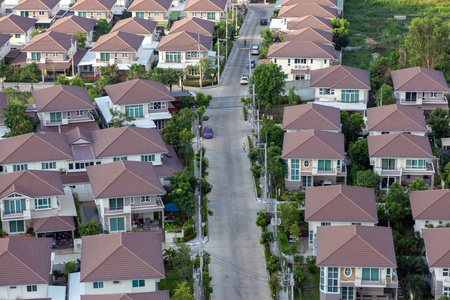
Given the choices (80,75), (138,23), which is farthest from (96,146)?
(138,23)

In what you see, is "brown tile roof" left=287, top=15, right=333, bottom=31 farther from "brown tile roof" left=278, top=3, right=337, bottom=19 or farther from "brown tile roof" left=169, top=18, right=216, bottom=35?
"brown tile roof" left=169, top=18, right=216, bottom=35

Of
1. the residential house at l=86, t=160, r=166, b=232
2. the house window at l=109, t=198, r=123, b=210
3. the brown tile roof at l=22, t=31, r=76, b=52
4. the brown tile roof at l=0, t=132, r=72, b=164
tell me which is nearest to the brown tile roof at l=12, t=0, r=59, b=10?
the brown tile roof at l=22, t=31, r=76, b=52

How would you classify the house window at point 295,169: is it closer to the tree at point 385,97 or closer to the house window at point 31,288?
the tree at point 385,97

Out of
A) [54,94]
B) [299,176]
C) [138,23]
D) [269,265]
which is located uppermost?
[138,23]

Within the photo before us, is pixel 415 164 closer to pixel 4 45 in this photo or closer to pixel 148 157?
pixel 148 157

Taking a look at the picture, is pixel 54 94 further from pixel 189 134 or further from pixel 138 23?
pixel 138 23

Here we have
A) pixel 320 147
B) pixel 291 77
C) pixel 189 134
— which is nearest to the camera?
pixel 320 147

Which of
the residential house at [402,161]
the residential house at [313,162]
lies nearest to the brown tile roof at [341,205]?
the residential house at [313,162]

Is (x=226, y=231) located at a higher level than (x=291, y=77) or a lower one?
lower

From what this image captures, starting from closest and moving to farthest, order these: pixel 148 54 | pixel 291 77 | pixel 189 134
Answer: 1. pixel 189 134
2. pixel 291 77
3. pixel 148 54
